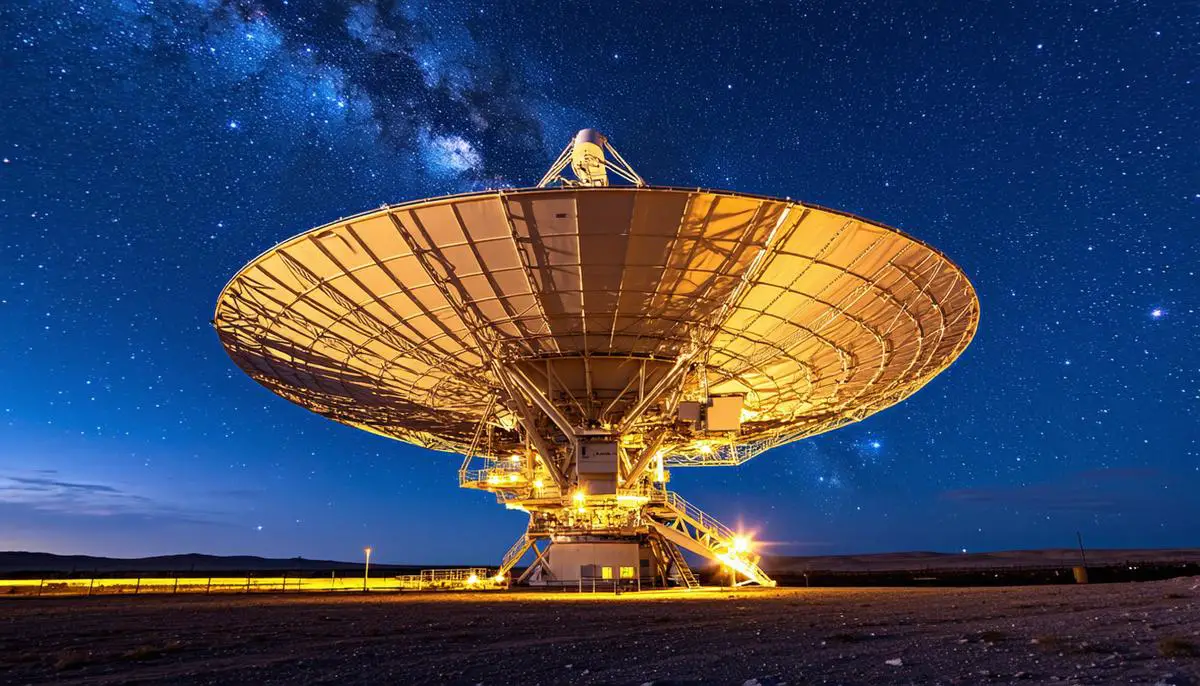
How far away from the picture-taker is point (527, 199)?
842 inches

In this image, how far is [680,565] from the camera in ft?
128

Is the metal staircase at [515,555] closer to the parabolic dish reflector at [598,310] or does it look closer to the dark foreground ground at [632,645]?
the parabolic dish reflector at [598,310]

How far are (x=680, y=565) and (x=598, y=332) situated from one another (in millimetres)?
15908

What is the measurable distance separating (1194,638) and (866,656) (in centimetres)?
458

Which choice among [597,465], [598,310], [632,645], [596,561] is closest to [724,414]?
[597,465]

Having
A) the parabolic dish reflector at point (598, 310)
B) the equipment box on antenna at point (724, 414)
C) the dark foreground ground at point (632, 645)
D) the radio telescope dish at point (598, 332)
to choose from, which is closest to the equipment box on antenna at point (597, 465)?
the radio telescope dish at point (598, 332)

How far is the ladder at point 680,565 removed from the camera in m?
37.4

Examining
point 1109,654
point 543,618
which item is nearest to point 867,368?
point 543,618

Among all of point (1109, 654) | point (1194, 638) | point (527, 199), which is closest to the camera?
point (1109, 654)

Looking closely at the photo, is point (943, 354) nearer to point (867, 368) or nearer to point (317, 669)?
point (867, 368)

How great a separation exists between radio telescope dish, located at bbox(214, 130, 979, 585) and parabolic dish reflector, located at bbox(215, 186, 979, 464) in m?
0.09

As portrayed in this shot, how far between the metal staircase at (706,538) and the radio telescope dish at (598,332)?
0.13 m

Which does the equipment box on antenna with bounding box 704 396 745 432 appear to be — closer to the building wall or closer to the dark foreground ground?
the building wall

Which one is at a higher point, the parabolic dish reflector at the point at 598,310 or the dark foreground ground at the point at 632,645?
the parabolic dish reflector at the point at 598,310
